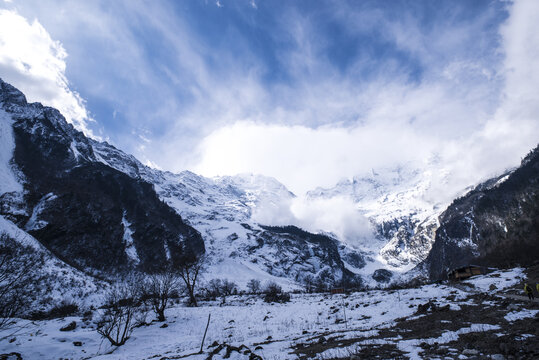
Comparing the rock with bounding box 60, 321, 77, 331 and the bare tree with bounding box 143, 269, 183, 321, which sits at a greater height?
the bare tree with bounding box 143, 269, 183, 321

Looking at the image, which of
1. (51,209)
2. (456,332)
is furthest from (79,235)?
(456,332)

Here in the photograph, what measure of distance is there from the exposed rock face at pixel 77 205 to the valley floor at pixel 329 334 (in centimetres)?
4325

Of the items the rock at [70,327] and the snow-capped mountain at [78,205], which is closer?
the rock at [70,327]

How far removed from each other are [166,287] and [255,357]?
1208 inches

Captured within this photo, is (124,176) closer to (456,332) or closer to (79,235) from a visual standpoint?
(79,235)

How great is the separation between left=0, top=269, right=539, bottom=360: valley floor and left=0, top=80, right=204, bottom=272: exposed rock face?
142 ft

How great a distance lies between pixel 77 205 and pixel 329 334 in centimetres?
11105

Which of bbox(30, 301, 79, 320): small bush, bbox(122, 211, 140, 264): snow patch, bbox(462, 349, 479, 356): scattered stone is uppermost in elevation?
bbox(122, 211, 140, 264): snow patch

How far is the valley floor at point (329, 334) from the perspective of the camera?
10469 mm

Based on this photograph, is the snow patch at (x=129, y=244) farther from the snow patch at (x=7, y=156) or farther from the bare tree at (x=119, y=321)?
the bare tree at (x=119, y=321)

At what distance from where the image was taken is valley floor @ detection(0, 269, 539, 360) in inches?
412

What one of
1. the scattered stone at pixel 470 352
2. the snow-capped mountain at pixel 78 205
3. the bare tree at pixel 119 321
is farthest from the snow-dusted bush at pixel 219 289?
the scattered stone at pixel 470 352

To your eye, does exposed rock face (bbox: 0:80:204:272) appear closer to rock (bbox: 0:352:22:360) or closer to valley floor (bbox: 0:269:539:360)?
valley floor (bbox: 0:269:539:360)

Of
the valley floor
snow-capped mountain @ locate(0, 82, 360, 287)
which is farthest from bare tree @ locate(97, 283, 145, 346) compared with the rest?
snow-capped mountain @ locate(0, 82, 360, 287)
